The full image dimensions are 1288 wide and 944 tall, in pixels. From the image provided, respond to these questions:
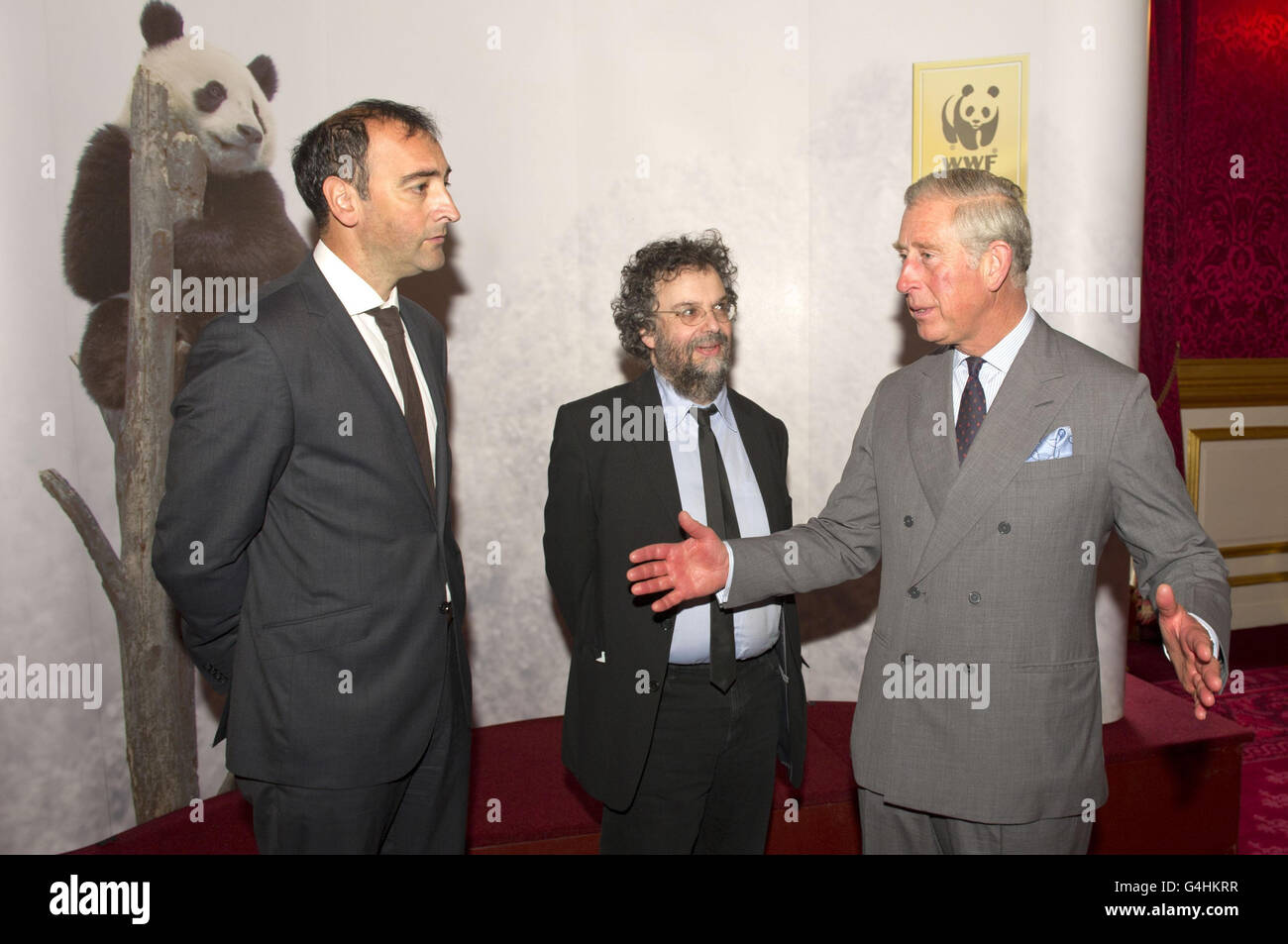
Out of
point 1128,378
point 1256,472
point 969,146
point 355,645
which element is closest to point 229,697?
point 355,645

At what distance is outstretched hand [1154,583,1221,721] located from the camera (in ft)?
5.62

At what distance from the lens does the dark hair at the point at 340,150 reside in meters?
2.09

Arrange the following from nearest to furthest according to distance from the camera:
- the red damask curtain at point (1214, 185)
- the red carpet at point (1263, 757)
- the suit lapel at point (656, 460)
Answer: the suit lapel at point (656, 460), the red carpet at point (1263, 757), the red damask curtain at point (1214, 185)

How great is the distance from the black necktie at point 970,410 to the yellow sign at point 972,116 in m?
2.17

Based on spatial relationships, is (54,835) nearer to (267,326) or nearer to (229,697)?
(229,697)

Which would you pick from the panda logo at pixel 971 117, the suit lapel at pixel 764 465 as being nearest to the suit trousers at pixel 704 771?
the suit lapel at pixel 764 465

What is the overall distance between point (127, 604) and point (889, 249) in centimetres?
349

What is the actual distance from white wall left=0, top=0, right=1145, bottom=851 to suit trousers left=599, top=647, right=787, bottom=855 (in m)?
1.86

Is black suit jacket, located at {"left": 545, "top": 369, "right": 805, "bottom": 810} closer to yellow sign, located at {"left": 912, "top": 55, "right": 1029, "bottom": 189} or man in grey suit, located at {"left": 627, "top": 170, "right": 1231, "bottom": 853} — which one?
man in grey suit, located at {"left": 627, "top": 170, "right": 1231, "bottom": 853}

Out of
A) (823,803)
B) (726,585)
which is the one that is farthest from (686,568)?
(823,803)

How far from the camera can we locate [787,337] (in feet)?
14.0

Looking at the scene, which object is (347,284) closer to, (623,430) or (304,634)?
(304,634)

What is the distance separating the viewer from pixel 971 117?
3.95m

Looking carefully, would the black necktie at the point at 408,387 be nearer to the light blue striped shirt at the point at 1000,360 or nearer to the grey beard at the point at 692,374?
the grey beard at the point at 692,374
